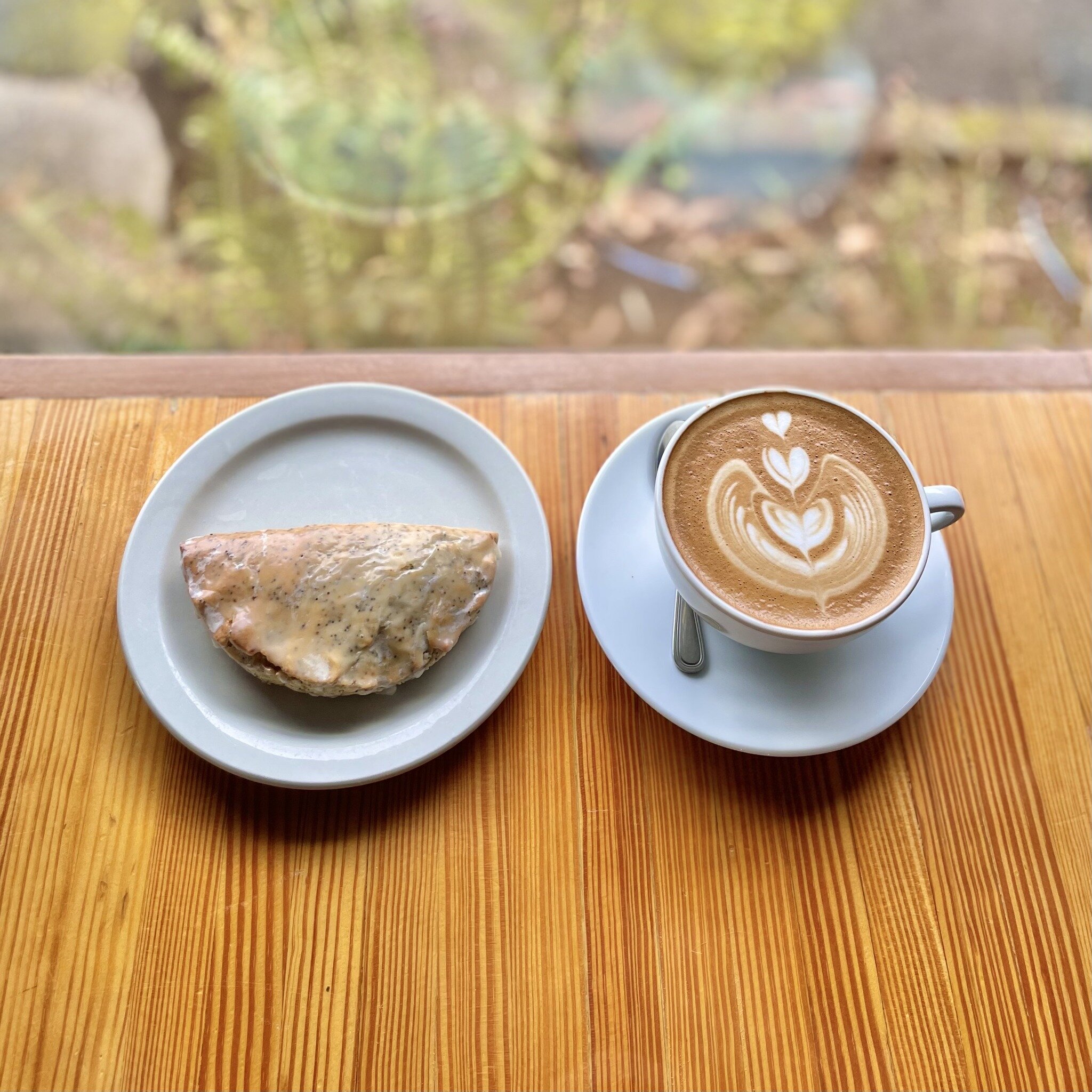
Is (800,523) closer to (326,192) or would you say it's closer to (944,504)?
(944,504)

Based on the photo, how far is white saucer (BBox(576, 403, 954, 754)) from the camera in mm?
779

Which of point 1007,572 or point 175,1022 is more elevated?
point 1007,572

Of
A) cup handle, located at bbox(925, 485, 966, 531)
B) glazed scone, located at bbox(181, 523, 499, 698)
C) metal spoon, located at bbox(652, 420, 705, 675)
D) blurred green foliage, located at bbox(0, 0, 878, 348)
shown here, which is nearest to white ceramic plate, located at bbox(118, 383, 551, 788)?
glazed scone, located at bbox(181, 523, 499, 698)

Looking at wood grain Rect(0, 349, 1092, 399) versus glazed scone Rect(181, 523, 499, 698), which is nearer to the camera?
glazed scone Rect(181, 523, 499, 698)

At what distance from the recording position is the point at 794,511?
0.80 m

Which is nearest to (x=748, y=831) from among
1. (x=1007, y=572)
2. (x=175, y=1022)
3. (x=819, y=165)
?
(x=1007, y=572)

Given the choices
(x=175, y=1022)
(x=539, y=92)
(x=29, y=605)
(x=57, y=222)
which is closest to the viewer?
(x=175, y=1022)

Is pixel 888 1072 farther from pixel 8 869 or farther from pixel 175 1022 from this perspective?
pixel 8 869

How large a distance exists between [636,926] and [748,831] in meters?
0.14

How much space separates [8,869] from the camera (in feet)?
2.48

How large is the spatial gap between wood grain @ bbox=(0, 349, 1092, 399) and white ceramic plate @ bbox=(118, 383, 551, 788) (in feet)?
0.36

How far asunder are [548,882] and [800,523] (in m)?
0.41

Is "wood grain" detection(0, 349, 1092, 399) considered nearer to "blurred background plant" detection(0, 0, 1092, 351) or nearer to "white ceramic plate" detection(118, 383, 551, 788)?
"white ceramic plate" detection(118, 383, 551, 788)

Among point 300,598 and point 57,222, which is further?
point 57,222
